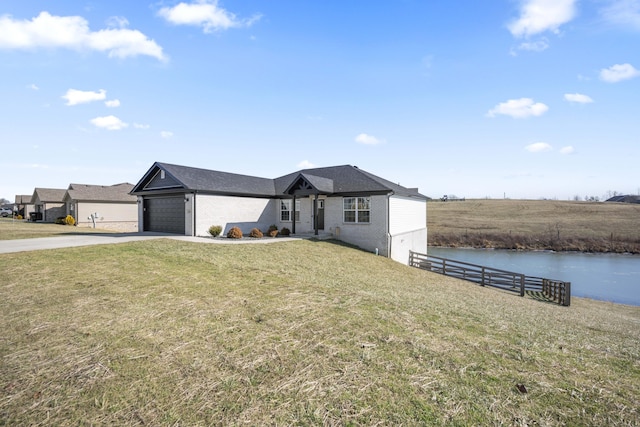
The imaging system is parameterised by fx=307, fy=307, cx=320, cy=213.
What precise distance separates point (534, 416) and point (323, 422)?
7.86ft

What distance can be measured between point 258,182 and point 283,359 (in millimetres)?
21838

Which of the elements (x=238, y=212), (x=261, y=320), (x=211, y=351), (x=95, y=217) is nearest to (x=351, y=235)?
(x=238, y=212)

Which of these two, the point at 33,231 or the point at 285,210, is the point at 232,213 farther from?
the point at 33,231

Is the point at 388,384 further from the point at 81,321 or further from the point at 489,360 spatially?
the point at 81,321

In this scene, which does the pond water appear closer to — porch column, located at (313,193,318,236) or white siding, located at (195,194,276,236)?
porch column, located at (313,193,318,236)

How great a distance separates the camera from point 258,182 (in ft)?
83.4

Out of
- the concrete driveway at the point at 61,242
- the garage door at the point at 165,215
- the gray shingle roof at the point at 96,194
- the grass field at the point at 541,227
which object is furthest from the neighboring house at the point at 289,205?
the grass field at the point at 541,227

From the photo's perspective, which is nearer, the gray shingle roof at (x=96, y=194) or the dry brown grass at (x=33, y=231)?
the dry brown grass at (x=33, y=231)

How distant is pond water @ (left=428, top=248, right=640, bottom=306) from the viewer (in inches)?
842

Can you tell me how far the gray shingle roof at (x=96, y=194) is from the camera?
35.6 m

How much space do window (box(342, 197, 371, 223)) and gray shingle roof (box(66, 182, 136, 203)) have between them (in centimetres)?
2868

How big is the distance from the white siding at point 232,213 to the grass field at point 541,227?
1298 inches

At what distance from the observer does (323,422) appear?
3307 mm

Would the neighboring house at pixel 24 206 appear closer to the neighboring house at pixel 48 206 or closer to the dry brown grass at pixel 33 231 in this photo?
the neighboring house at pixel 48 206
